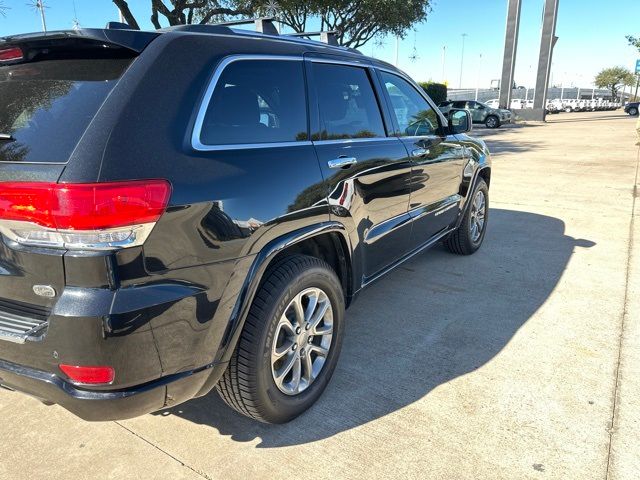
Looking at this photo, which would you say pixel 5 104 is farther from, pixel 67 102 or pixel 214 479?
pixel 214 479

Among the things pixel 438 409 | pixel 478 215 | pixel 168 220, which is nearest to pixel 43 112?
pixel 168 220

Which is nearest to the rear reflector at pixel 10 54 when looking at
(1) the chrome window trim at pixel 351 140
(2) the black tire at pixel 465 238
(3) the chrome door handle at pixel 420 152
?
(1) the chrome window trim at pixel 351 140

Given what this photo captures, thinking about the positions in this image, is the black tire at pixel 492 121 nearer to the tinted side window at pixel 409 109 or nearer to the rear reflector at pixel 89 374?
the tinted side window at pixel 409 109

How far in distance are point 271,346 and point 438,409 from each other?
104 centimetres

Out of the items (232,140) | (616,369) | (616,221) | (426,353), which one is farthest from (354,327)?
(616,221)

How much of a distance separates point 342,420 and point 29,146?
76.5 inches

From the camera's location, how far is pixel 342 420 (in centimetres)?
259

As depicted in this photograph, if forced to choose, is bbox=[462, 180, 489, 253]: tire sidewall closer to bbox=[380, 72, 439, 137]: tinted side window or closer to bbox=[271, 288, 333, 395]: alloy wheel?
bbox=[380, 72, 439, 137]: tinted side window

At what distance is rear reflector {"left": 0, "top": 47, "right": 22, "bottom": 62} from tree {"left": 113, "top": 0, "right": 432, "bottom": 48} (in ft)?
47.0

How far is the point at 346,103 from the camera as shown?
3.09 m

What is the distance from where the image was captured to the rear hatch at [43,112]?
5.73ft

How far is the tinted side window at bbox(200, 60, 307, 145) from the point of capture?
2.12m

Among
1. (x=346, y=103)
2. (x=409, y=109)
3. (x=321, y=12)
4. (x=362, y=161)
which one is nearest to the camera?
(x=362, y=161)

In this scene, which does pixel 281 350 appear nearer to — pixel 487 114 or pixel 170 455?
pixel 170 455
